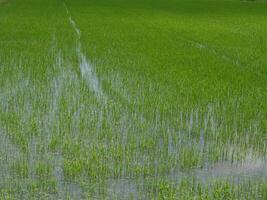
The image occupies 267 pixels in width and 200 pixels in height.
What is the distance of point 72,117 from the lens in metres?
8.61

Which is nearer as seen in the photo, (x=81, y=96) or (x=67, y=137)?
(x=67, y=137)

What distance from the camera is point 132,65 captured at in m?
13.1

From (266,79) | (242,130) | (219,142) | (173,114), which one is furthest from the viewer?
(266,79)

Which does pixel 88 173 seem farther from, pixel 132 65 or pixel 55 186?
pixel 132 65

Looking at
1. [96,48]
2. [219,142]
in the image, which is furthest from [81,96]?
[96,48]

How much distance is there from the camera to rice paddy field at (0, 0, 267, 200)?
241 inches

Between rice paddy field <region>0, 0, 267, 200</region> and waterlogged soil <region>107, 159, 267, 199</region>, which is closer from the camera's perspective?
waterlogged soil <region>107, 159, 267, 199</region>

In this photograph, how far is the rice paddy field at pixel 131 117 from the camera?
20.1ft

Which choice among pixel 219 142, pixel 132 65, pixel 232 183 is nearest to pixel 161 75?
pixel 132 65

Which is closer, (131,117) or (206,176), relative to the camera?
(206,176)

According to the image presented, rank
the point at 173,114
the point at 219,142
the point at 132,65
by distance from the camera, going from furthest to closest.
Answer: the point at 132,65
the point at 173,114
the point at 219,142

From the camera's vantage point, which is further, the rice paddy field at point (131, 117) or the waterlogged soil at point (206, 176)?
the rice paddy field at point (131, 117)

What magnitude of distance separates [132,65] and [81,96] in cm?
334

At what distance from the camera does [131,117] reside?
28.6 feet
